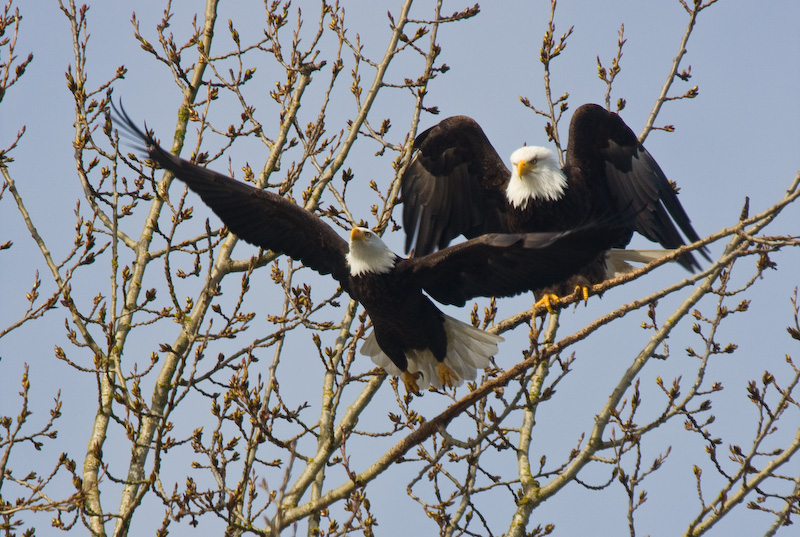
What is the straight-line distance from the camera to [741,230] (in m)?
3.35

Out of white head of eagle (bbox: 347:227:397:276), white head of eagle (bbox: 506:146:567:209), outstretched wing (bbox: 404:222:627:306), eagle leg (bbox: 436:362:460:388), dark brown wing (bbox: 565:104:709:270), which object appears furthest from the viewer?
dark brown wing (bbox: 565:104:709:270)

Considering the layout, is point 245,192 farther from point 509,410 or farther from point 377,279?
point 509,410

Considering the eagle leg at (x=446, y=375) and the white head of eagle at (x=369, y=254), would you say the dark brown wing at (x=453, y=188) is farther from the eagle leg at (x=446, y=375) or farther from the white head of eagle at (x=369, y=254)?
the white head of eagle at (x=369, y=254)

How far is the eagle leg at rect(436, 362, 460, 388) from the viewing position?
4.99 meters

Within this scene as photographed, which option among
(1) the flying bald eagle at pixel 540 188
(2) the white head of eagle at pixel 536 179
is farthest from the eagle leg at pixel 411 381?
(2) the white head of eagle at pixel 536 179

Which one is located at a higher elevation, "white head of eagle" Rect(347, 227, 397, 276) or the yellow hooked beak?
the yellow hooked beak

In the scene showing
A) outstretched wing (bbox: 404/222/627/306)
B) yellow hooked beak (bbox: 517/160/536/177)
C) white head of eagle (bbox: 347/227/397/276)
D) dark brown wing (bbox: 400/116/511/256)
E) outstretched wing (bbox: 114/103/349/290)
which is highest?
dark brown wing (bbox: 400/116/511/256)

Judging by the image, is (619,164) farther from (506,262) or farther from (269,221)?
(269,221)

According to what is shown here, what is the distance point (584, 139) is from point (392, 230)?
134cm

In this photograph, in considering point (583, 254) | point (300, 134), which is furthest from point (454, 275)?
point (300, 134)

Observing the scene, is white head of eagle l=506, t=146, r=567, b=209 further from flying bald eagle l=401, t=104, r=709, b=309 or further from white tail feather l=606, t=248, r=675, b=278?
white tail feather l=606, t=248, r=675, b=278

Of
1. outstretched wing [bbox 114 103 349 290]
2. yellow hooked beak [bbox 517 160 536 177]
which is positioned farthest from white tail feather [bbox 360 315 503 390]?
yellow hooked beak [bbox 517 160 536 177]

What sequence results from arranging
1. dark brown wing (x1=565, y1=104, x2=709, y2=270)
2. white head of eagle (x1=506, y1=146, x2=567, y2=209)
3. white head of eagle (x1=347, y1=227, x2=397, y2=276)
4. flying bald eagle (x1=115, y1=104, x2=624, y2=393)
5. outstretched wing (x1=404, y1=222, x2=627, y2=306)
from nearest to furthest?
outstretched wing (x1=404, y1=222, x2=627, y2=306) → flying bald eagle (x1=115, y1=104, x2=624, y2=393) → white head of eagle (x1=347, y1=227, x2=397, y2=276) → white head of eagle (x1=506, y1=146, x2=567, y2=209) → dark brown wing (x1=565, y1=104, x2=709, y2=270)

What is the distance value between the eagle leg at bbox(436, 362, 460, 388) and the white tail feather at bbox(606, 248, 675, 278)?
1.08m
